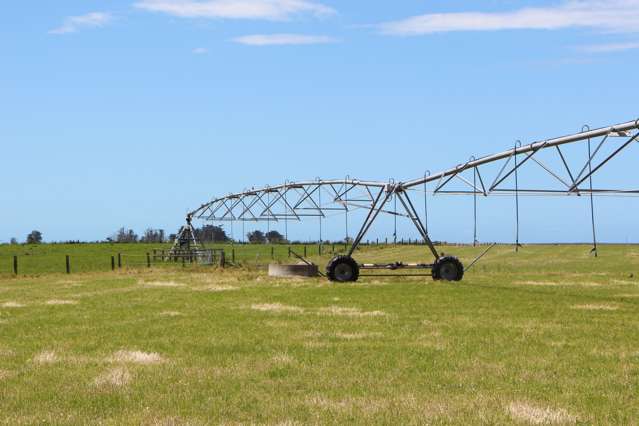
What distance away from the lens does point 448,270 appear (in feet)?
136

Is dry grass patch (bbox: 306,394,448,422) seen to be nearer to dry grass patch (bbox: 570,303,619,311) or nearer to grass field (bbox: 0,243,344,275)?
dry grass patch (bbox: 570,303,619,311)

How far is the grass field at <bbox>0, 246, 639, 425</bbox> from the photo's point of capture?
12.3m

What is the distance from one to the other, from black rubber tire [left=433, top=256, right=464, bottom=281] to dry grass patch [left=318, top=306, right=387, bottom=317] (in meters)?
14.5

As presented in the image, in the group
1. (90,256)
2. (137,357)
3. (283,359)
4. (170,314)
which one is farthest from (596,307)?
(90,256)

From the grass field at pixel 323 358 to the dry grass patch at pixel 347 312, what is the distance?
0.06 metres

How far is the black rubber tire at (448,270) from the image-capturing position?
41.5 m

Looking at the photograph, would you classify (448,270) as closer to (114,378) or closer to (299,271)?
(299,271)

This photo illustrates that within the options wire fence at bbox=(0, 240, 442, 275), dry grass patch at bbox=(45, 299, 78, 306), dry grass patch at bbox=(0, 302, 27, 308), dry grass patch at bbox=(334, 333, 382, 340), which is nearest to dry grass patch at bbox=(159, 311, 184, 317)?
dry grass patch at bbox=(45, 299, 78, 306)

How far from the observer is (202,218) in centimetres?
7019

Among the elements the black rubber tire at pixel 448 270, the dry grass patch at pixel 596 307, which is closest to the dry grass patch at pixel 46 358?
the dry grass patch at pixel 596 307

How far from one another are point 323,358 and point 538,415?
5666 mm

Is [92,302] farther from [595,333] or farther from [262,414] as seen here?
[262,414]

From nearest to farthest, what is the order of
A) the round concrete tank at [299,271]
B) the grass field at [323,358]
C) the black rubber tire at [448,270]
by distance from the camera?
the grass field at [323,358], the black rubber tire at [448,270], the round concrete tank at [299,271]

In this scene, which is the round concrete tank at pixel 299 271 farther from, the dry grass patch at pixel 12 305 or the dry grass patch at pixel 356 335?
the dry grass patch at pixel 356 335
